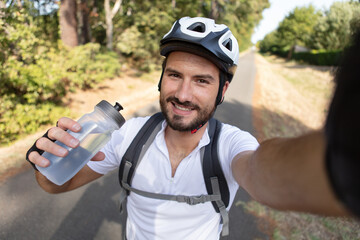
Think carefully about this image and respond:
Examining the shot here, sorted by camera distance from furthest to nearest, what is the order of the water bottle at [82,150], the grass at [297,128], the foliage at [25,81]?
Result: 1. the foliage at [25,81]
2. the grass at [297,128]
3. the water bottle at [82,150]

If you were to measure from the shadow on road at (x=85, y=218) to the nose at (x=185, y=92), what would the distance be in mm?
2489

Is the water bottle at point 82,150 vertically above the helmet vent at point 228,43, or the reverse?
the helmet vent at point 228,43

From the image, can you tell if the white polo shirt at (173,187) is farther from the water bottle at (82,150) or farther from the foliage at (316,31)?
the foliage at (316,31)

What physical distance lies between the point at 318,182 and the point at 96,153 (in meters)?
1.28

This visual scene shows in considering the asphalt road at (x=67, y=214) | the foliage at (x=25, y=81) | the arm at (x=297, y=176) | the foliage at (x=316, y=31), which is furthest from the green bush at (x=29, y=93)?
the foliage at (x=316, y=31)

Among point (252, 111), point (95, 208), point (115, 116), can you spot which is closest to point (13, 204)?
point (95, 208)

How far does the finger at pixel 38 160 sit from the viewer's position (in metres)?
1.12

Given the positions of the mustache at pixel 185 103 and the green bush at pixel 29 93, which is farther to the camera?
the green bush at pixel 29 93

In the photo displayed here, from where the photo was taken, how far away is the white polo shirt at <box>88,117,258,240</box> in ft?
5.05

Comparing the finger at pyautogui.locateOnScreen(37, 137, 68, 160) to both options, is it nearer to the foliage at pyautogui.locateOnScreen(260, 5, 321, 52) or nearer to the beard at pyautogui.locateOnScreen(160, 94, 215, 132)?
the beard at pyautogui.locateOnScreen(160, 94, 215, 132)

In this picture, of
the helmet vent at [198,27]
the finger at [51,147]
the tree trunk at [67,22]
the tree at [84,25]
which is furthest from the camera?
the tree at [84,25]

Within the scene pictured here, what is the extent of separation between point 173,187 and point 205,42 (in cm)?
114

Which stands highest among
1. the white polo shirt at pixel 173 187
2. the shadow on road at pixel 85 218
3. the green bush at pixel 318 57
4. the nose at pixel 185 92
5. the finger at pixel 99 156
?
the nose at pixel 185 92

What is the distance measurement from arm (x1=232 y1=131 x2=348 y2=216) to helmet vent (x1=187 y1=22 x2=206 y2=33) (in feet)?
4.50
